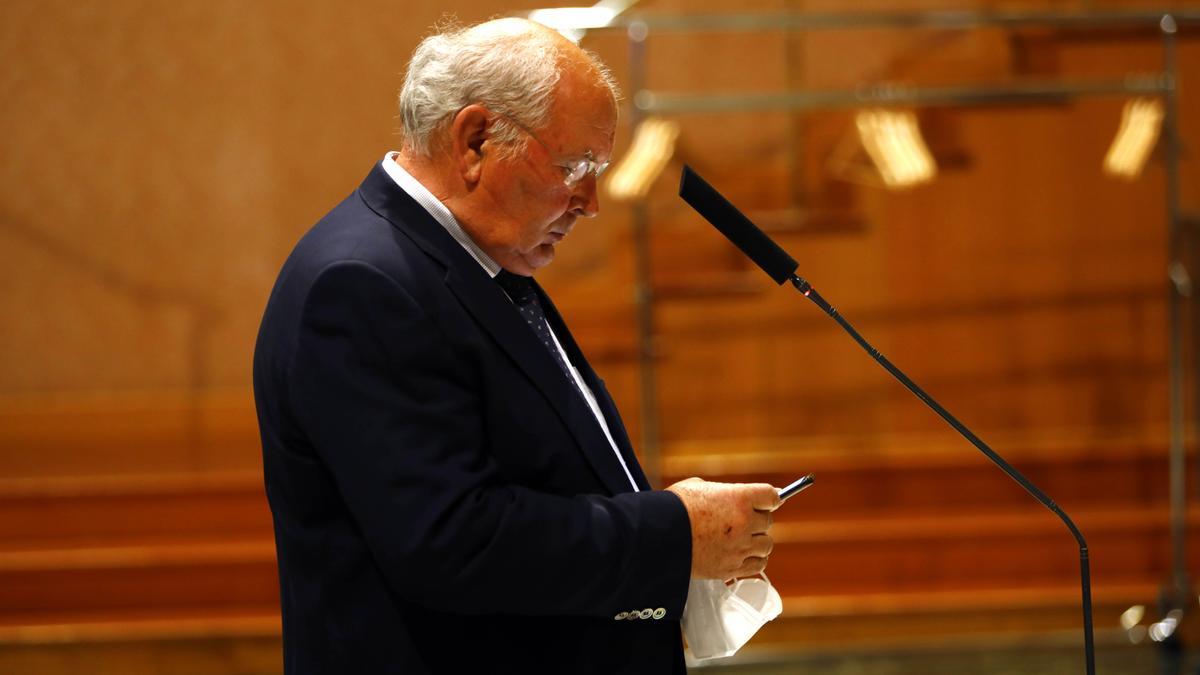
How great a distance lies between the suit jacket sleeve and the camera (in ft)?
3.72

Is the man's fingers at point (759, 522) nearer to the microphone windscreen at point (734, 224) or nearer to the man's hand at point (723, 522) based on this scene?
the man's hand at point (723, 522)

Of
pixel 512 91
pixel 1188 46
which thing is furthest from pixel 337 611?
pixel 1188 46

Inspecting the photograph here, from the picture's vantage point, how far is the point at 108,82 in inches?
179

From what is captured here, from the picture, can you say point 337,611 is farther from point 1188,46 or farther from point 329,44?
point 1188,46

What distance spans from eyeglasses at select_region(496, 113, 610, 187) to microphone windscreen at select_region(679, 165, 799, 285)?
3.8 inches

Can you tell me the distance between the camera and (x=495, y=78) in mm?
1247

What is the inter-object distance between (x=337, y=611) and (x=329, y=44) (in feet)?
11.9

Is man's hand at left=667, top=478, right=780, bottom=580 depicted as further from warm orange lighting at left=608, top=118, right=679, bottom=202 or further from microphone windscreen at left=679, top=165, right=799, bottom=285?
warm orange lighting at left=608, top=118, right=679, bottom=202

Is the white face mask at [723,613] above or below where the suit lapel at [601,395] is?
below

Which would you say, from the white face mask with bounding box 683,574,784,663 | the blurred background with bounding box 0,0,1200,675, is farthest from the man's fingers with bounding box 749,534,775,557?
the blurred background with bounding box 0,0,1200,675

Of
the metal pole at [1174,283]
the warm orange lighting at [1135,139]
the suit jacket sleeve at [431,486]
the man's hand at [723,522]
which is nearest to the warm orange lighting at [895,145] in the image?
the warm orange lighting at [1135,139]

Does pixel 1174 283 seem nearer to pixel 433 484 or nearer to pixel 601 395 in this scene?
pixel 601 395

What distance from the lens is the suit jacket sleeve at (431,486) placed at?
1.13 m

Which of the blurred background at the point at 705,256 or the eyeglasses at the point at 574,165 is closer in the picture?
the eyeglasses at the point at 574,165
